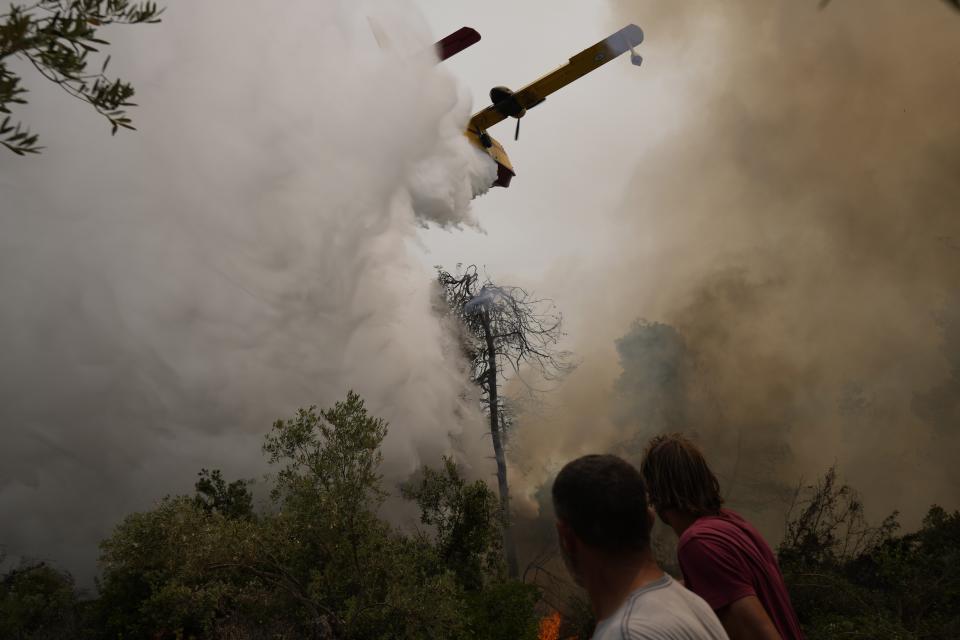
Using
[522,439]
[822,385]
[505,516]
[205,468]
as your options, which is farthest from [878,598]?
[205,468]

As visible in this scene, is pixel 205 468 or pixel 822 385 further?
pixel 822 385

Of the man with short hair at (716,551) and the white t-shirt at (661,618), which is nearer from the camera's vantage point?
the white t-shirt at (661,618)

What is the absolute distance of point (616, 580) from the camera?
1837 mm

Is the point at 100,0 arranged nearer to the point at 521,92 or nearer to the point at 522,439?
the point at 521,92

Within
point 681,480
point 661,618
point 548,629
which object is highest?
point 681,480

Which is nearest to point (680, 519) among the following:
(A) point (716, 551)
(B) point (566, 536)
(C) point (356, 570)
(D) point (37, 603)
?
(A) point (716, 551)

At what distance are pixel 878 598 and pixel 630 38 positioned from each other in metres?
13.9

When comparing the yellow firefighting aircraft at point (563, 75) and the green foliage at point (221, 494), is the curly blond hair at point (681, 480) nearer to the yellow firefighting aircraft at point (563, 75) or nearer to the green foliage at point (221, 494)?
the yellow firefighting aircraft at point (563, 75)

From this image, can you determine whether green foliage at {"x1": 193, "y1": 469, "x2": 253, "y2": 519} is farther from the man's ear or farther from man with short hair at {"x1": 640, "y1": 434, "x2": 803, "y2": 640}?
the man's ear

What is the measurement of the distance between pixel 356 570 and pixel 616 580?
33.8 feet

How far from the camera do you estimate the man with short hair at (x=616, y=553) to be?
1.71m

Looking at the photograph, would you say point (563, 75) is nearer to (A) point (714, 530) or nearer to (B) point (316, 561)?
(B) point (316, 561)

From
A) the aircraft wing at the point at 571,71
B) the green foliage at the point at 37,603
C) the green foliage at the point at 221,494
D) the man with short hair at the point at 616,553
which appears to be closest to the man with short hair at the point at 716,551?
the man with short hair at the point at 616,553

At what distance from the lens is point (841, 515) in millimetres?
19766
